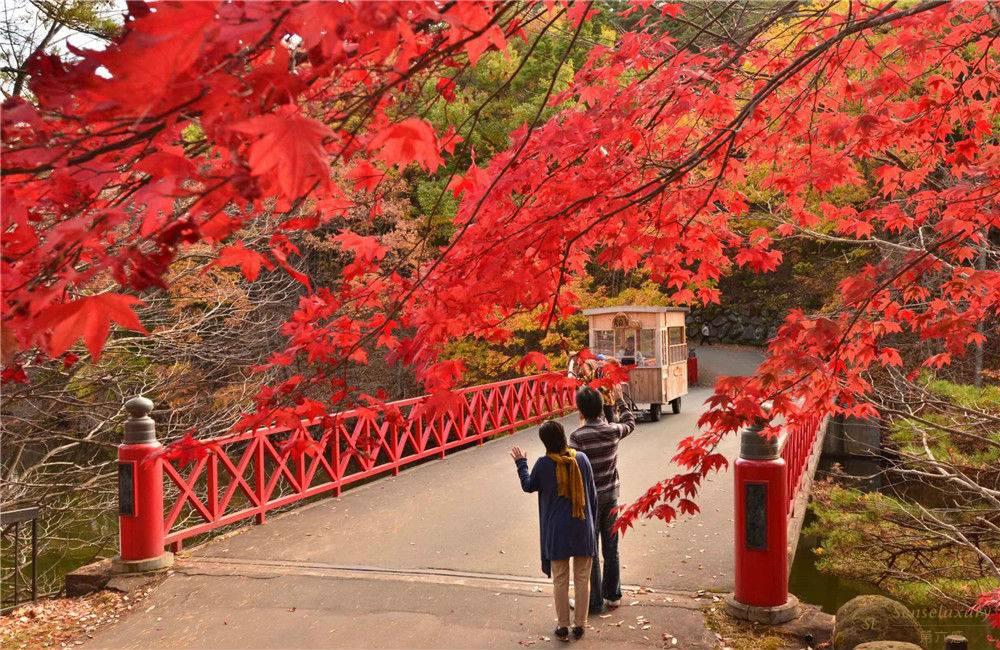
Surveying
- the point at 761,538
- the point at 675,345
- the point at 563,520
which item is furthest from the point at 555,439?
the point at 675,345

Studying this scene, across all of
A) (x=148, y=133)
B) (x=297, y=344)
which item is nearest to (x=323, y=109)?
(x=148, y=133)

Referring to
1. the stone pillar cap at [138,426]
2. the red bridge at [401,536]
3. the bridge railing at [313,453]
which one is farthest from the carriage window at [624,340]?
the stone pillar cap at [138,426]

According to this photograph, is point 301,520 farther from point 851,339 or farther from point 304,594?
point 851,339

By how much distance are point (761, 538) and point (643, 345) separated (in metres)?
9.95

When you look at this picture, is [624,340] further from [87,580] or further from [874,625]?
[87,580]

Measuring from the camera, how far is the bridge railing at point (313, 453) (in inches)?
Result: 190

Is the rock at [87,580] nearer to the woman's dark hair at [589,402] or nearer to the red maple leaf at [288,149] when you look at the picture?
the woman's dark hair at [589,402]

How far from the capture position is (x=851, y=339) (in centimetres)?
475

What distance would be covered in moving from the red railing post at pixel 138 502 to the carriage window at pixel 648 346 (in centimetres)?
1007

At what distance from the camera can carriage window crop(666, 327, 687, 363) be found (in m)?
15.0

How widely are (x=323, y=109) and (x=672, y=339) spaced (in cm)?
1376

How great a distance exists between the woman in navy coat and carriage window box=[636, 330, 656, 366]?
33.0ft

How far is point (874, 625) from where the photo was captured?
5.82m

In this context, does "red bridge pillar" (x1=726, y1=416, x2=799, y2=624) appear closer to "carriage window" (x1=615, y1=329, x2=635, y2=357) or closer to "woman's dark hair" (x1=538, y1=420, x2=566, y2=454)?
"woman's dark hair" (x1=538, y1=420, x2=566, y2=454)
